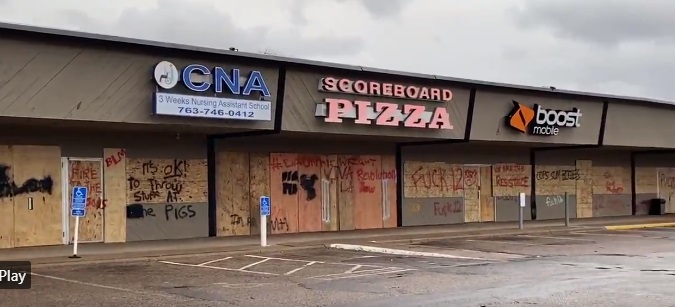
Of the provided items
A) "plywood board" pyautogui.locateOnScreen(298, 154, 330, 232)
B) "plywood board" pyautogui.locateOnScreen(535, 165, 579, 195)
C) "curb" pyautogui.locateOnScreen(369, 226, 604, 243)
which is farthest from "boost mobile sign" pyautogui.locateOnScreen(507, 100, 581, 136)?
"plywood board" pyautogui.locateOnScreen(298, 154, 330, 232)

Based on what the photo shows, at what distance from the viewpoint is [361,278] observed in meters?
14.3

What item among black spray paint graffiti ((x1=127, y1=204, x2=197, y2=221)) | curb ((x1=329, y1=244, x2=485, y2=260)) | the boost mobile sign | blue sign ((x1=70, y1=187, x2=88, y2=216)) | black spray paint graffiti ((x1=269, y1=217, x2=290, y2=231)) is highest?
the boost mobile sign

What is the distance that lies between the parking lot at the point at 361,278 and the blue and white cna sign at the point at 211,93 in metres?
3.72

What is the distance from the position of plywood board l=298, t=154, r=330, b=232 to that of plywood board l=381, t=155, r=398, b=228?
2.80 m

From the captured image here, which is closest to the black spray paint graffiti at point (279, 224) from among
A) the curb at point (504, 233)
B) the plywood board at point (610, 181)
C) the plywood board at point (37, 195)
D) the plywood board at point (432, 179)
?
the curb at point (504, 233)

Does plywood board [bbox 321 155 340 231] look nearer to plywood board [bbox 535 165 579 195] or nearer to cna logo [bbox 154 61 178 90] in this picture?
cna logo [bbox 154 61 178 90]

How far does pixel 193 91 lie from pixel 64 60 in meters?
3.28

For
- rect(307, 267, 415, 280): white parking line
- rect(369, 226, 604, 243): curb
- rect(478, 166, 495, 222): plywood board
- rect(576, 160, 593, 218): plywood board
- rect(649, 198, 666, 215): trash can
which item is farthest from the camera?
rect(649, 198, 666, 215): trash can

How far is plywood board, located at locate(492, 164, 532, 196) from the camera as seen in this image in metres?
31.6

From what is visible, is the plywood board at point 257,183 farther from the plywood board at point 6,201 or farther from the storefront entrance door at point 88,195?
the plywood board at point 6,201

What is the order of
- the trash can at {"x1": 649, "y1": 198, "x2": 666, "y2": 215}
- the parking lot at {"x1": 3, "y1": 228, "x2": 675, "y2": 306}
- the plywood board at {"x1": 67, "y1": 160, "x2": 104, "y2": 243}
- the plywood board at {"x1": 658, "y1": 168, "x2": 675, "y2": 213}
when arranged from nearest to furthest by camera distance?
the parking lot at {"x1": 3, "y1": 228, "x2": 675, "y2": 306}, the plywood board at {"x1": 67, "y1": 160, "x2": 104, "y2": 243}, the trash can at {"x1": 649, "y1": 198, "x2": 666, "y2": 215}, the plywood board at {"x1": 658, "y1": 168, "x2": 675, "y2": 213}

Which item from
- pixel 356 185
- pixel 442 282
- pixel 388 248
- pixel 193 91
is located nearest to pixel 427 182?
pixel 356 185

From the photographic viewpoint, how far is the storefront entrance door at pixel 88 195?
2106 centimetres

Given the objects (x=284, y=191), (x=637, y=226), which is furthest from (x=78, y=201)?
(x=637, y=226)
